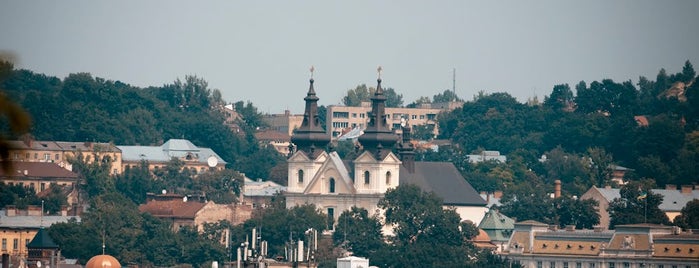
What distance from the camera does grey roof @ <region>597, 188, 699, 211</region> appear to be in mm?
110875

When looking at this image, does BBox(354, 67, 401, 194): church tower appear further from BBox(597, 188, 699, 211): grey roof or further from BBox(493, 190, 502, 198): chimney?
BBox(493, 190, 502, 198): chimney

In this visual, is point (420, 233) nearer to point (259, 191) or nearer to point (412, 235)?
point (412, 235)

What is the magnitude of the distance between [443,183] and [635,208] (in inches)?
510

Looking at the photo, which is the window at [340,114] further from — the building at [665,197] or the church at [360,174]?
the church at [360,174]

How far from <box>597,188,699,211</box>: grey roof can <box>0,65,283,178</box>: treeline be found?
47385mm

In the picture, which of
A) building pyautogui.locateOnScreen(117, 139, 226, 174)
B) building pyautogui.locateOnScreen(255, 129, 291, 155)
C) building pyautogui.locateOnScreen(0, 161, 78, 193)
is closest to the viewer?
building pyautogui.locateOnScreen(0, 161, 78, 193)

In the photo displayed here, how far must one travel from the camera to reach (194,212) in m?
114

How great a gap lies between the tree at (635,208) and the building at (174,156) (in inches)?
1757

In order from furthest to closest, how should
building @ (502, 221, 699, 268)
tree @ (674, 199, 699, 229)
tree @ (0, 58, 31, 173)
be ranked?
1. tree @ (674, 199, 699, 229)
2. building @ (502, 221, 699, 268)
3. tree @ (0, 58, 31, 173)

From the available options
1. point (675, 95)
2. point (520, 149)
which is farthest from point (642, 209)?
point (675, 95)

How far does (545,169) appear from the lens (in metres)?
145

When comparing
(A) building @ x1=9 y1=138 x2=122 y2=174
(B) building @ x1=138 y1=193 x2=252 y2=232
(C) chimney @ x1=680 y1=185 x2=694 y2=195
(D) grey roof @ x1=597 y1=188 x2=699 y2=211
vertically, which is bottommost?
(B) building @ x1=138 y1=193 x2=252 y2=232

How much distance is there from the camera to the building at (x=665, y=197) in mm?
110250

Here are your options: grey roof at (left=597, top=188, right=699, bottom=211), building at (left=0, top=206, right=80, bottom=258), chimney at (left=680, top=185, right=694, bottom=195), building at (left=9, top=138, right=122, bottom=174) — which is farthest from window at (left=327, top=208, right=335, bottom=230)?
building at (left=9, top=138, right=122, bottom=174)
